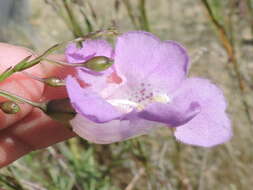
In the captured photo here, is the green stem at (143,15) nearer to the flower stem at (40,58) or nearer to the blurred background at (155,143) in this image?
the blurred background at (155,143)

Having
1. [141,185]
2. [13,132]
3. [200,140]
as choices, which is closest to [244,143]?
[141,185]

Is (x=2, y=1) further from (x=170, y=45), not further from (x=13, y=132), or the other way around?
(x=170, y=45)

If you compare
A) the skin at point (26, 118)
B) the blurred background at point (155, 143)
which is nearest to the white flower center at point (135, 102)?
the skin at point (26, 118)

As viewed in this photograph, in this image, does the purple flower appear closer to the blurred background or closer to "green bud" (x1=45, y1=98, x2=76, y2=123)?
"green bud" (x1=45, y1=98, x2=76, y2=123)

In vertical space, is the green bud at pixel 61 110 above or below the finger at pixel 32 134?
above

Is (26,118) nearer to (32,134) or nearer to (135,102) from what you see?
(32,134)

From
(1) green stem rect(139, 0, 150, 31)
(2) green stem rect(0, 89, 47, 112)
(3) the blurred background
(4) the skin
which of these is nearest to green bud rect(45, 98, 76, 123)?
(2) green stem rect(0, 89, 47, 112)
